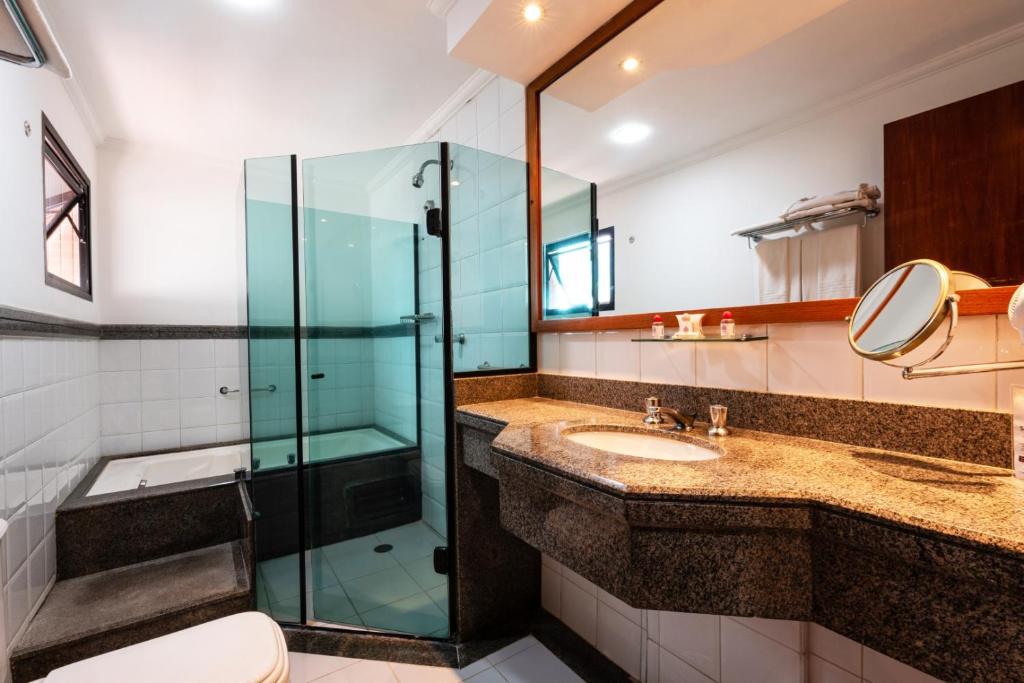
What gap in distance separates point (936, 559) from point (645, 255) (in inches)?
38.9

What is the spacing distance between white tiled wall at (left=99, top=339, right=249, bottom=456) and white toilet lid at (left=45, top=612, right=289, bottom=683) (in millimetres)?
1954

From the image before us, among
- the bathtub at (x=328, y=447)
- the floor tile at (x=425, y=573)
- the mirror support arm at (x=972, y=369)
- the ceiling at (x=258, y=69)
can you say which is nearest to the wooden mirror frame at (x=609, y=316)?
the mirror support arm at (x=972, y=369)

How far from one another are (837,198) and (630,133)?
2.14ft

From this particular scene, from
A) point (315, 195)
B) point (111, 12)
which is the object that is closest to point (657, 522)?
point (315, 195)

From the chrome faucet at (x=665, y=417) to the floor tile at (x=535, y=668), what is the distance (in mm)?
922

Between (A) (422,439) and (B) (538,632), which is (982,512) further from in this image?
(A) (422,439)

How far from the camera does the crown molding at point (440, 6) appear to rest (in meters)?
1.61

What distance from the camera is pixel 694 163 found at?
1.22 meters

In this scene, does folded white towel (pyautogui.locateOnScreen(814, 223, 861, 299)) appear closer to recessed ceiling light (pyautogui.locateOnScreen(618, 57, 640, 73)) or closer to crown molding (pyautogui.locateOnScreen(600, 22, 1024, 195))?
crown molding (pyautogui.locateOnScreen(600, 22, 1024, 195))

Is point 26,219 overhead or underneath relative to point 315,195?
underneath

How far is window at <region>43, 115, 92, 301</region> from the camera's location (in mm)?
2008

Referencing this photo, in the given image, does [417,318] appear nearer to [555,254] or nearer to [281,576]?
[555,254]

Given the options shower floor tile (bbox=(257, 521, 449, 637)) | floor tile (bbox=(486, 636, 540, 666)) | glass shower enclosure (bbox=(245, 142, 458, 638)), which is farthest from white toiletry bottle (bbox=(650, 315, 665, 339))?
floor tile (bbox=(486, 636, 540, 666))

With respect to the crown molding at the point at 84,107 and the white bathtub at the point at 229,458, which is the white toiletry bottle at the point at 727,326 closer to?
the white bathtub at the point at 229,458
